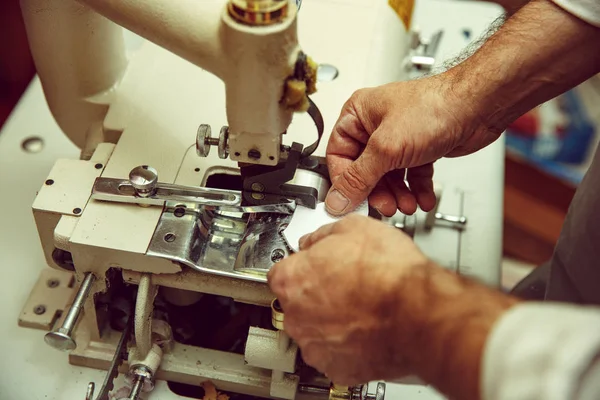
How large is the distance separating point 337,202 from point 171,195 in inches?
9.0

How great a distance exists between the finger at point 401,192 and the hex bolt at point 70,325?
467 millimetres

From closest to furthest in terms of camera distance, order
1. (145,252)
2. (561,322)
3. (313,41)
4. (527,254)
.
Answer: (561,322) → (145,252) → (313,41) → (527,254)

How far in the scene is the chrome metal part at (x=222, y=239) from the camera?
91 centimetres

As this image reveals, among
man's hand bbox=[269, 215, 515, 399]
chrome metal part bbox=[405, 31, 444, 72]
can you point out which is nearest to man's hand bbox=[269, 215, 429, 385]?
man's hand bbox=[269, 215, 515, 399]

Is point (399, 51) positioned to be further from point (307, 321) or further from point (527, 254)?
point (527, 254)

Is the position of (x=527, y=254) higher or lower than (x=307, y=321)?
higher

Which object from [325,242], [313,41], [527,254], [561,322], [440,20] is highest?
[440,20]

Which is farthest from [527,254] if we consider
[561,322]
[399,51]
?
[561,322]

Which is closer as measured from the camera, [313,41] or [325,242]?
[325,242]

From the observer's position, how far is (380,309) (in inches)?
29.1

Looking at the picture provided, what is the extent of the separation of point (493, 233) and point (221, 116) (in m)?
0.56

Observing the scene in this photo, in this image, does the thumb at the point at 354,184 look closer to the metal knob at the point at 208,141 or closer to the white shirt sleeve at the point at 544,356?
the metal knob at the point at 208,141

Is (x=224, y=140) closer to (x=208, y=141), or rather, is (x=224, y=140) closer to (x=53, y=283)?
(x=208, y=141)

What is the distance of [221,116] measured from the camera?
1080mm
